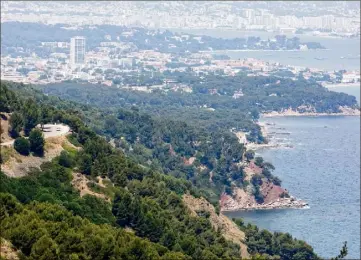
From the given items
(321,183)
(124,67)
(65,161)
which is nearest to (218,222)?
(65,161)

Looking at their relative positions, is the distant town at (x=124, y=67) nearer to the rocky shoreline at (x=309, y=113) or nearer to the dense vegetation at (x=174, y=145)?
the rocky shoreline at (x=309, y=113)

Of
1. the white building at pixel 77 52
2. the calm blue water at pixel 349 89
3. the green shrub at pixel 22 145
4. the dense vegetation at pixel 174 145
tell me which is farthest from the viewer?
the white building at pixel 77 52

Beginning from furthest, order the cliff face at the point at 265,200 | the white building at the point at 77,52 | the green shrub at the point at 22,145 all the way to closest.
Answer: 1. the white building at the point at 77,52
2. the cliff face at the point at 265,200
3. the green shrub at the point at 22,145

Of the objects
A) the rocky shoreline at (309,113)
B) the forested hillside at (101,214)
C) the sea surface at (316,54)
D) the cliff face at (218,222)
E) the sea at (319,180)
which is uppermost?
the forested hillside at (101,214)

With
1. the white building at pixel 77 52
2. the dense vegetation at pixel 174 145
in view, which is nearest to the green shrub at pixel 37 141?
the dense vegetation at pixel 174 145

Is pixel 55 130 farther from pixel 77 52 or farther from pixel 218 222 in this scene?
pixel 77 52

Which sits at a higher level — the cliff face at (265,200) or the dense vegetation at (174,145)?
the dense vegetation at (174,145)
